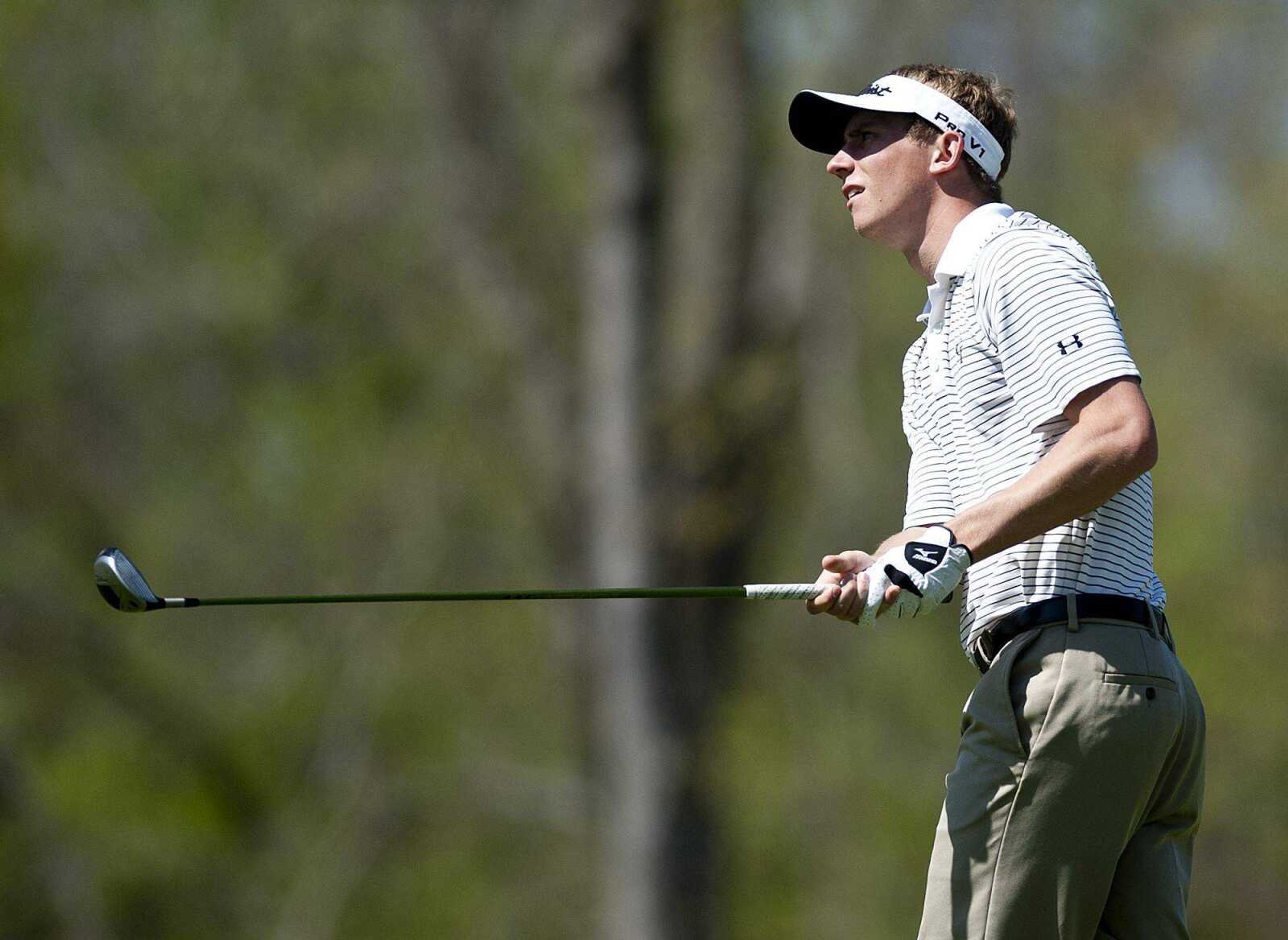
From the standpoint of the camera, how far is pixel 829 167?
413 centimetres

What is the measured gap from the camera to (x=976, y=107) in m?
4.00

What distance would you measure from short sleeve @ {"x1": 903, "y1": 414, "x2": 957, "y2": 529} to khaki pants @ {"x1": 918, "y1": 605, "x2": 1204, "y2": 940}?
0.40 metres

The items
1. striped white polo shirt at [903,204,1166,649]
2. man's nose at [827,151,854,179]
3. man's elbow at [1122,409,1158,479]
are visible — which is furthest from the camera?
man's nose at [827,151,854,179]

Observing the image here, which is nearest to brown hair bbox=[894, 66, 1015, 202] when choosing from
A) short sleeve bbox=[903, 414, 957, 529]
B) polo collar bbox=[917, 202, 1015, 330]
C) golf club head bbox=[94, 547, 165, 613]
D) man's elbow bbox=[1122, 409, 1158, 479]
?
polo collar bbox=[917, 202, 1015, 330]

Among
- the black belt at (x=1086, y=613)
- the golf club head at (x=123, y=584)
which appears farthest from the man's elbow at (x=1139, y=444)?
the golf club head at (x=123, y=584)

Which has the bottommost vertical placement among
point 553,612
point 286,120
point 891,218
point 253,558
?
point 253,558

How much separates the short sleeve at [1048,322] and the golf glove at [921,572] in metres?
0.30

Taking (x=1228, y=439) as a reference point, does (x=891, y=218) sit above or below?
above

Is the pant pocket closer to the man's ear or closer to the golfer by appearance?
the golfer

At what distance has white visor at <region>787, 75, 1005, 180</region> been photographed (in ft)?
12.9

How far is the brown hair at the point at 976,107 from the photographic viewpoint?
3980 mm

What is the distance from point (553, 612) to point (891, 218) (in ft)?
40.1

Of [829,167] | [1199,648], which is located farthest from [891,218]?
[1199,648]

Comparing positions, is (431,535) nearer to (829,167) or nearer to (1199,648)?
(1199,648)
